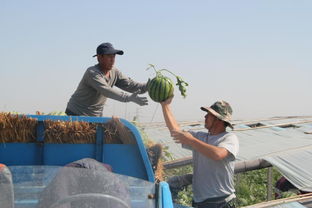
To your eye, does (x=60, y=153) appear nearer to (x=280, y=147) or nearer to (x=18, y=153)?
(x=18, y=153)

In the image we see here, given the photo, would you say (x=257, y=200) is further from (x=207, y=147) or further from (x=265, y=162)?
(x=207, y=147)

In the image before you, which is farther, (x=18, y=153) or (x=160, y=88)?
(x=160, y=88)

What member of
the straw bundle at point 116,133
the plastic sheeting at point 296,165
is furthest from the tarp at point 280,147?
the straw bundle at point 116,133

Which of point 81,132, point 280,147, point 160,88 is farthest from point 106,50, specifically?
point 280,147

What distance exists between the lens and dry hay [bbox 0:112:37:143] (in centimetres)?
361

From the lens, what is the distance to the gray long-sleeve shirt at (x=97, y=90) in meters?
4.71

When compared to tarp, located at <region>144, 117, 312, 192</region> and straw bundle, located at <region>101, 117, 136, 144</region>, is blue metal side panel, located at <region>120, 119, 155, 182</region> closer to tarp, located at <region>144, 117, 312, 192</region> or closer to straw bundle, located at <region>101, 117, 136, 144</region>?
straw bundle, located at <region>101, 117, 136, 144</region>

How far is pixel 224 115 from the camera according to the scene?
4.34 metres

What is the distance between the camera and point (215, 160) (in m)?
4.14

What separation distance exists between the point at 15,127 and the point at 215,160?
1.95 meters

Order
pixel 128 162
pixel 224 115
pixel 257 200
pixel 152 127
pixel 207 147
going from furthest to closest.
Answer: pixel 152 127 < pixel 257 200 < pixel 224 115 < pixel 207 147 < pixel 128 162

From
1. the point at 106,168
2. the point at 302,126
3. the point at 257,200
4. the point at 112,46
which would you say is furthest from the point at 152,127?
the point at 106,168

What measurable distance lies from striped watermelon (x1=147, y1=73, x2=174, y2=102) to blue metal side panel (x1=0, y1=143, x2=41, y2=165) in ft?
4.76

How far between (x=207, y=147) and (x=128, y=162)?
89 cm
